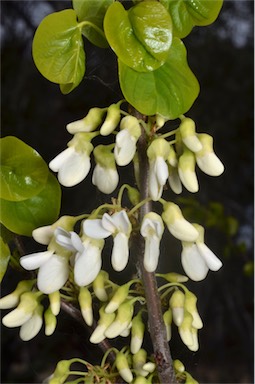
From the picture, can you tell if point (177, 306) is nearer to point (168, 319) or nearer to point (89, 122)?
point (168, 319)

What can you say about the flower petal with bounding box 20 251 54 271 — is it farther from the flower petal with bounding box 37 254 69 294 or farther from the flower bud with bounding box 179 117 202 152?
the flower bud with bounding box 179 117 202 152

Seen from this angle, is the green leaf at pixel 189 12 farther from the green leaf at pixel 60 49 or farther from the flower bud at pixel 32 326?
the flower bud at pixel 32 326

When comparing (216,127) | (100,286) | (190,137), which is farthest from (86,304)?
(216,127)

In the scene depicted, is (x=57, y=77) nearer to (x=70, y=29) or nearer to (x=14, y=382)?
Result: (x=70, y=29)

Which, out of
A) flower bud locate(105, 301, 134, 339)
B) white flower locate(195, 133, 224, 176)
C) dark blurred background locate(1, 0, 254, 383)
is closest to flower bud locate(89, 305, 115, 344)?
flower bud locate(105, 301, 134, 339)

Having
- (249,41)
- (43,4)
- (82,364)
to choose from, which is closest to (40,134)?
(43,4)

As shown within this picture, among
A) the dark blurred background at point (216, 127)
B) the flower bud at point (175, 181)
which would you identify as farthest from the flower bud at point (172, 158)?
the dark blurred background at point (216, 127)
